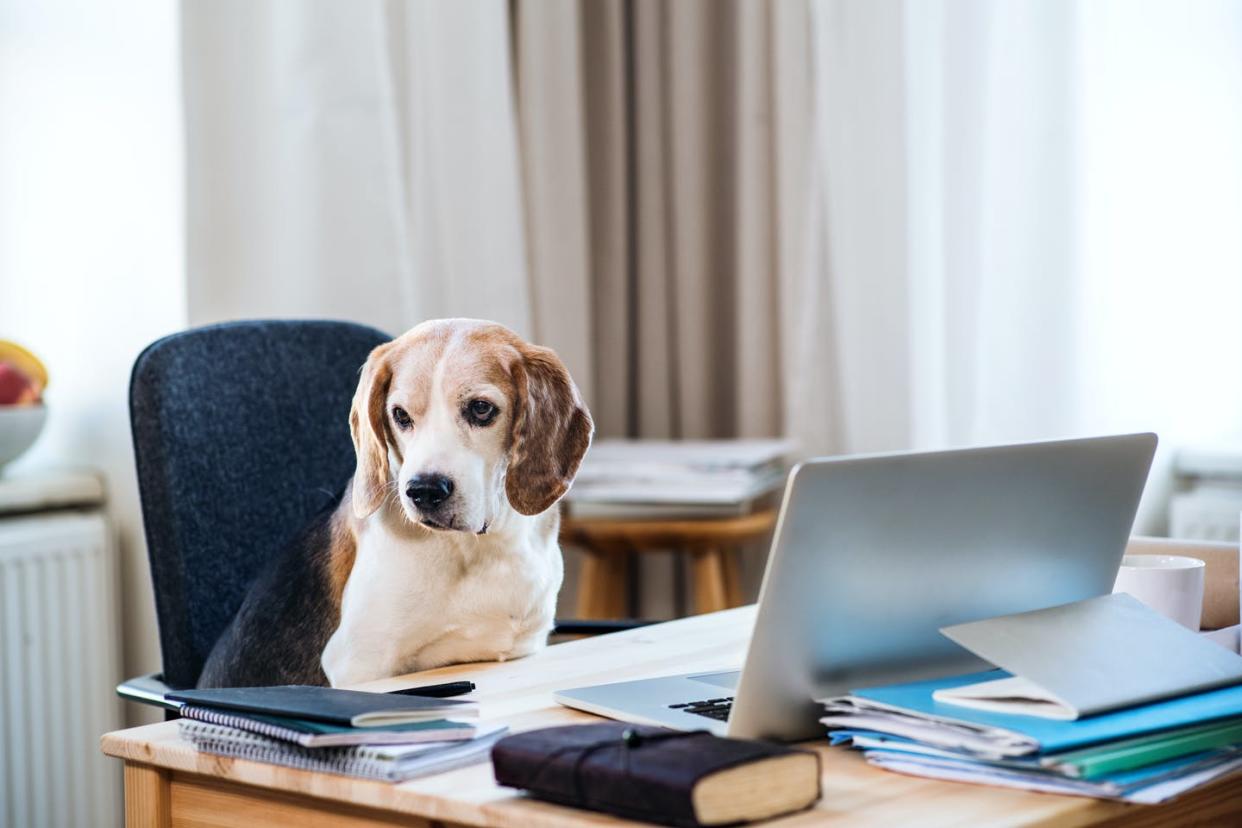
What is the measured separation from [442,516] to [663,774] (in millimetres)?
401

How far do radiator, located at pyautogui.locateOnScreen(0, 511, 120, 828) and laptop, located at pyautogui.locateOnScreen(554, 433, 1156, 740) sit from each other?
129 centimetres

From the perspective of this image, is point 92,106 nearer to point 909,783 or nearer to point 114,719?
point 114,719

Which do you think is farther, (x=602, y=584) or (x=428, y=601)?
(x=602, y=584)

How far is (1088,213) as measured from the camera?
2.28 metres

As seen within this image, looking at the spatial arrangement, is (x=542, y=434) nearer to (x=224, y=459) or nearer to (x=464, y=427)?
(x=464, y=427)

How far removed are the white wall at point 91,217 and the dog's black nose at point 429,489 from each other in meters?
1.22

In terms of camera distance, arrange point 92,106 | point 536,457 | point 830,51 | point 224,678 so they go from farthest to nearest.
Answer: point 830,51, point 92,106, point 224,678, point 536,457

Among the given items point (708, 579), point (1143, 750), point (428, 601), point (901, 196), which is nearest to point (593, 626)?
point (428, 601)

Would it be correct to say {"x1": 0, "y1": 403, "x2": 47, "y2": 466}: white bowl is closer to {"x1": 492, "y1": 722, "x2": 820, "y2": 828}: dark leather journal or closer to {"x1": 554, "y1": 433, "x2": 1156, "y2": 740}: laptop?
{"x1": 554, "y1": 433, "x2": 1156, "y2": 740}: laptop

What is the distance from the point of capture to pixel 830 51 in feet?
8.10

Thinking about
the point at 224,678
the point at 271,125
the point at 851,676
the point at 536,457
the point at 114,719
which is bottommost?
the point at 114,719

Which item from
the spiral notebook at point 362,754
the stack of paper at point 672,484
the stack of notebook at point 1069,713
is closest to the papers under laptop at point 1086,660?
the stack of notebook at point 1069,713

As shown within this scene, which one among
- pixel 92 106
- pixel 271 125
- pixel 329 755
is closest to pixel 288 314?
pixel 271 125

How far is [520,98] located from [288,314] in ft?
2.44
